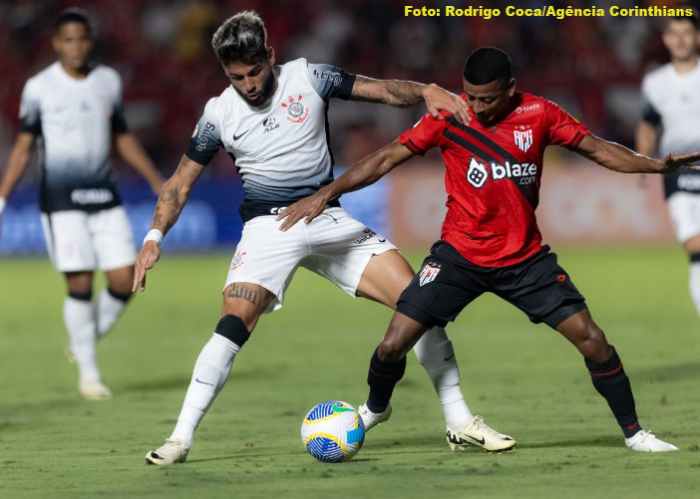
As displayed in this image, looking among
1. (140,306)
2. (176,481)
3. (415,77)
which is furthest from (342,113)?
(176,481)

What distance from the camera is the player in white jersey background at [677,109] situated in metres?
10.2

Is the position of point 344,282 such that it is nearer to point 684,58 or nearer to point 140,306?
point 684,58

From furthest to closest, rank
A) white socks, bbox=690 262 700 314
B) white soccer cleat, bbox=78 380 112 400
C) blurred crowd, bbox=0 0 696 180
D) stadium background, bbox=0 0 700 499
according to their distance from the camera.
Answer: blurred crowd, bbox=0 0 696 180 → white socks, bbox=690 262 700 314 → white soccer cleat, bbox=78 380 112 400 → stadium background, bbox=0 0 700 499

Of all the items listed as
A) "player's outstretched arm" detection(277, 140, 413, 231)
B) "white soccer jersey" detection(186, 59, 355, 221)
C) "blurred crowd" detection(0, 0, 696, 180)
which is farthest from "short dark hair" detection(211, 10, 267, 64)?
"blurred crowd" detection(0, 0, 696, 180)

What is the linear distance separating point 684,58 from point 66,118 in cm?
488

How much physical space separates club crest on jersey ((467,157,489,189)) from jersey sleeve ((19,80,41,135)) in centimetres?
447

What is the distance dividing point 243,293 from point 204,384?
0.52m

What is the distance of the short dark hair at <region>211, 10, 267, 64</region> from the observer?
662 cm

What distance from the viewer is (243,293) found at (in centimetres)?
685

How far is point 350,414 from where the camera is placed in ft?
22.0

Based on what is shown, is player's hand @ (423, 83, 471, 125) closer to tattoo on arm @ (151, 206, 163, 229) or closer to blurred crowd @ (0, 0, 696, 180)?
tattoo on arm @ (151, 206, 163, 229)

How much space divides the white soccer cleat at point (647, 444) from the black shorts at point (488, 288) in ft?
2.28

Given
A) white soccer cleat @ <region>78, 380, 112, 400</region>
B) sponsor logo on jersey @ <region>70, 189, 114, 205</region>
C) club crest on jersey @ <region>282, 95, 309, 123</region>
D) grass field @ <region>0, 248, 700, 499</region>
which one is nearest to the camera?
grass field @ <region>0, 248, 700, 499</region>

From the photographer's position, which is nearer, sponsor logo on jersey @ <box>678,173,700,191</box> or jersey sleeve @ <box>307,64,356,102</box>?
jersey sleeve @ <box>307,64,356,102</box>
